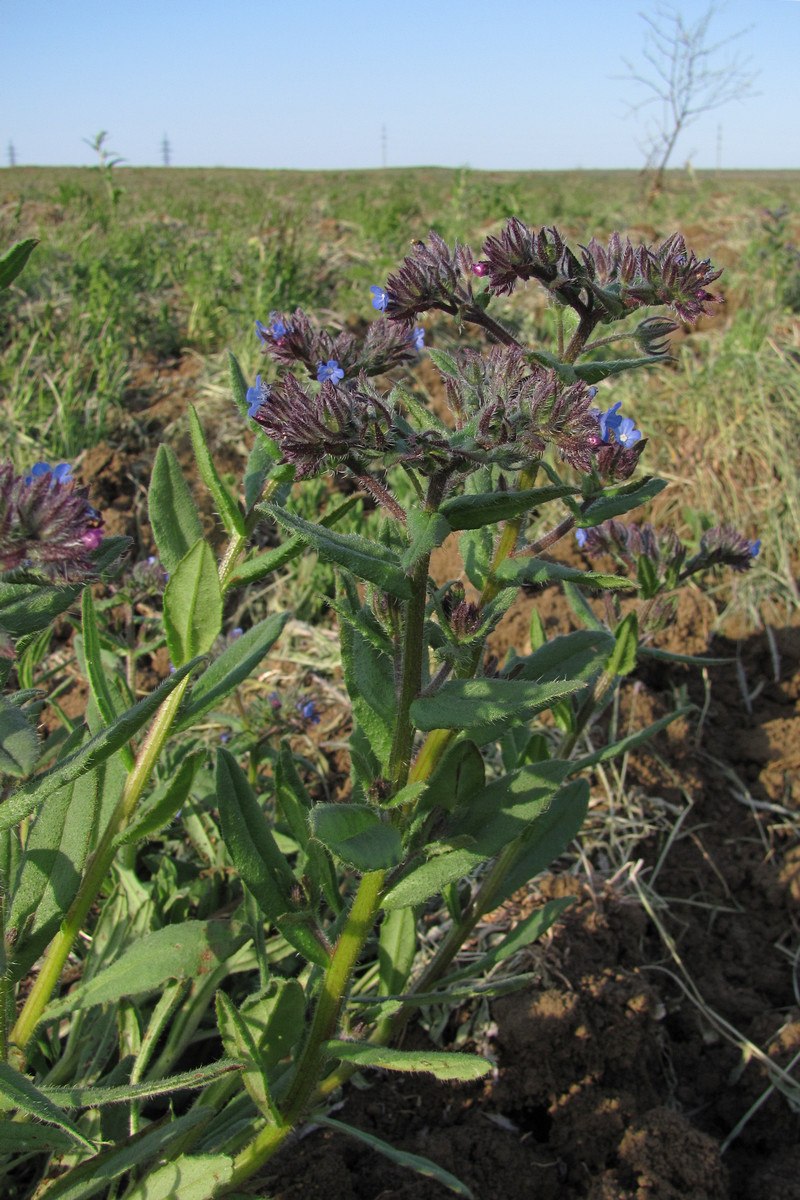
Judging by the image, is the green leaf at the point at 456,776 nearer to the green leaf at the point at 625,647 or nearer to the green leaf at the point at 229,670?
the green leaf at the point at 229,670

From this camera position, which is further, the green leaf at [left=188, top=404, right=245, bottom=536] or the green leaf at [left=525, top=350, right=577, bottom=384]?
the green leaf at [left=188, top=404, right=245, bottom=536]

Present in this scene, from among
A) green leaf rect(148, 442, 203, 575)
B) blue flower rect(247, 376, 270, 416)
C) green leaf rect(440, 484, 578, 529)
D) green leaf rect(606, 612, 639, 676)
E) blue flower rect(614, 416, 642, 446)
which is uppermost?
blue flower rect(247, 376, 270, 416)

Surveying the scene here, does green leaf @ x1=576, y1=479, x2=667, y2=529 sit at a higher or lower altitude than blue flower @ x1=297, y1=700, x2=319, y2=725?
higher

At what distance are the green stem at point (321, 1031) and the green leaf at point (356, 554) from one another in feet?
2.00

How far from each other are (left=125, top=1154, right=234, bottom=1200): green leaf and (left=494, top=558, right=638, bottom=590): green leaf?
113 centimetres

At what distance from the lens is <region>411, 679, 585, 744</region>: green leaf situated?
52.7 inches

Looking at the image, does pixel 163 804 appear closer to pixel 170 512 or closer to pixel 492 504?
pixel 170 512

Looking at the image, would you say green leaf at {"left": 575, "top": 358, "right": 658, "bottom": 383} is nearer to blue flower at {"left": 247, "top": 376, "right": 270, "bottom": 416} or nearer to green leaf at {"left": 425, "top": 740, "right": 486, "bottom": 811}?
blue flower at {"left": 247, "top": 376, "right": 270, "bottom": 416}

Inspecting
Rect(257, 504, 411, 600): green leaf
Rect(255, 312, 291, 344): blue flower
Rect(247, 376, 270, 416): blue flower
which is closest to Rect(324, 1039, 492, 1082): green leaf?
Rect(257, 504, 411, 600): green leaf

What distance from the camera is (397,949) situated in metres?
1.96

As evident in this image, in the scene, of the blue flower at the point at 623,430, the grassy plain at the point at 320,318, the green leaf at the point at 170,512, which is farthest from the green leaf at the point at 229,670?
the grassy plain at the point at 320,318

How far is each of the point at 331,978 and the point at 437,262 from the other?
1357mm

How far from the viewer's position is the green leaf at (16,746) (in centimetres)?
119

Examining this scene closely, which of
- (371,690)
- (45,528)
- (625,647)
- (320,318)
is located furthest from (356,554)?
(320,318)
